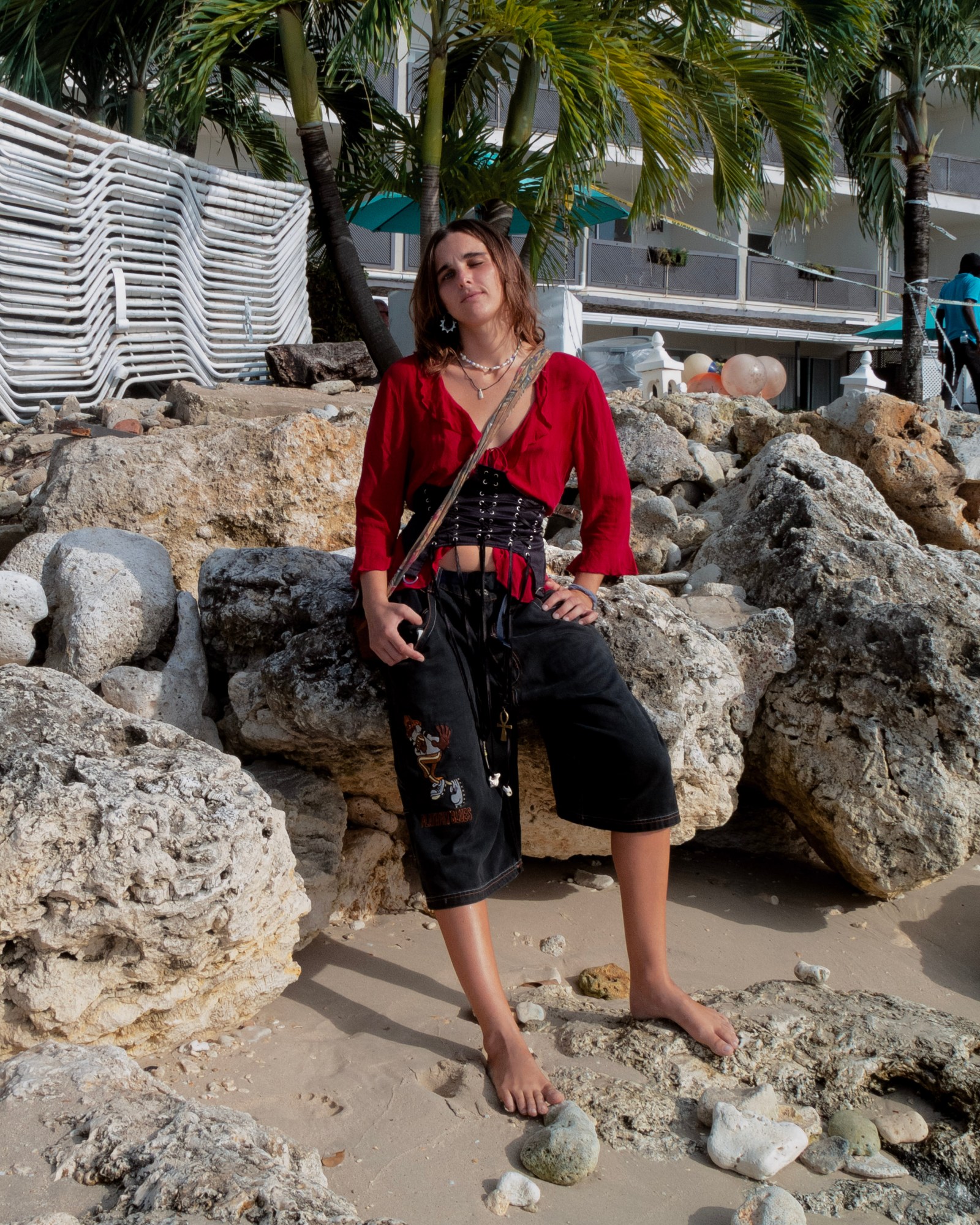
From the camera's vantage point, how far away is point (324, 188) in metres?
8.09

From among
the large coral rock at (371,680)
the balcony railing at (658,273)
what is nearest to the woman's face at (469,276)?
the large coral rock at (371,680)

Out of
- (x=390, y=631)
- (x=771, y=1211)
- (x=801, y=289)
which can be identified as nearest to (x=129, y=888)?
(x=390, y=631)

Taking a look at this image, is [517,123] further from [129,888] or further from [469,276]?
[129,888]

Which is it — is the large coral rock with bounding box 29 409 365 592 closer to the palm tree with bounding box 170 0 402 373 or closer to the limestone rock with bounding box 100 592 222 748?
the limestone rock with bounding box 100 592 222 748

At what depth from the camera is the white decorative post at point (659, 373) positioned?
9.88 meters

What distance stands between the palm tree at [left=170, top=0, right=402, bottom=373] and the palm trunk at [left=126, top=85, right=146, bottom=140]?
102 inches

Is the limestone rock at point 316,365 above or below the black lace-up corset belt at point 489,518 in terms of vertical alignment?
above

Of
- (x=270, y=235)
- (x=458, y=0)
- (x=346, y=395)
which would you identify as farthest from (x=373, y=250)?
(x=346, y=395)

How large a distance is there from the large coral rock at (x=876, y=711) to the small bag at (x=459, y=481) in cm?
127

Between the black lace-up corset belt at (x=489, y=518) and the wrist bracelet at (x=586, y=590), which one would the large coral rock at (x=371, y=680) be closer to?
the wrist bracelet at (x=586, y=590)

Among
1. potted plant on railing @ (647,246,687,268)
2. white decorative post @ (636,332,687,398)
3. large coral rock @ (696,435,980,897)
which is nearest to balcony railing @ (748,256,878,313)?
potted plant on railing @ (647,246,687,268)

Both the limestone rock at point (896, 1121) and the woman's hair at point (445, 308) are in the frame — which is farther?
the woman's hair at point (445, 308)

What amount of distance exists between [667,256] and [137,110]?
11653mm

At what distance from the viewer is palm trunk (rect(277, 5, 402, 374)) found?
7.79m
